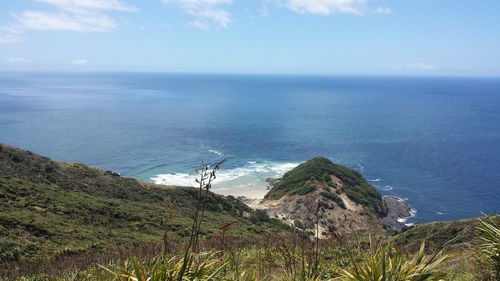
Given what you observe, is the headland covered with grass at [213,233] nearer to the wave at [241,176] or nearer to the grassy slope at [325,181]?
the grassy slope at [325,181]

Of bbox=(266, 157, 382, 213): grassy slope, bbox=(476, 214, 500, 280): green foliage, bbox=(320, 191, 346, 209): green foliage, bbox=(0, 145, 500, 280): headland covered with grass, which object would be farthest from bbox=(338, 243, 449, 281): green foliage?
bbox=(266, 157, 382, 213): grassy slope

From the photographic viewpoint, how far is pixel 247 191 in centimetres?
6606

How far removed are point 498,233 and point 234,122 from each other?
11999cm

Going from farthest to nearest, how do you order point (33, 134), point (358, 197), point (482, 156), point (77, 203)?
point (33, 134)
point (482, 156)
point (358, 197)
point (77, 203)

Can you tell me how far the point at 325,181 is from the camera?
60.7 m

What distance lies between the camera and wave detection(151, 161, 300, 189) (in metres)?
69.0

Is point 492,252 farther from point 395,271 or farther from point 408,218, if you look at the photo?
point 408,218

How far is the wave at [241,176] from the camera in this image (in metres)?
69.0

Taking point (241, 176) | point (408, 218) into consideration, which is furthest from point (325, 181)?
point (241, 176)

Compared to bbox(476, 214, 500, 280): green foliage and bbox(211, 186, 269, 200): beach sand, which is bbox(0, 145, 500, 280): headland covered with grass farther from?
bbox(211, 186, 269, 200): beach sand

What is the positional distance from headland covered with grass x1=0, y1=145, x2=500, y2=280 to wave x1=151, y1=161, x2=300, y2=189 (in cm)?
658

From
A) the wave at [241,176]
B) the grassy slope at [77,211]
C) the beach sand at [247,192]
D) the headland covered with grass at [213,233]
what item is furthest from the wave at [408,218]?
the wave at [241,176]

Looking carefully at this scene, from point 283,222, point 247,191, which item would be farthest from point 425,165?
point 283,222

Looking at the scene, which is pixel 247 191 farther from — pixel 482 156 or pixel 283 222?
pixel 482 156
